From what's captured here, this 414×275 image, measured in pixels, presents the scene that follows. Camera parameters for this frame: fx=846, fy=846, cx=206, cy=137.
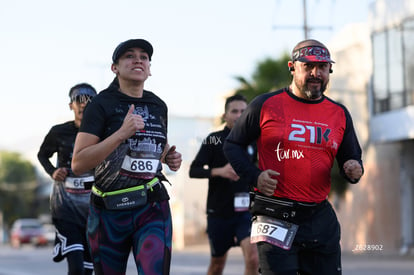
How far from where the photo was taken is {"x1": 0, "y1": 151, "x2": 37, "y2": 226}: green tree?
8038 centimetres

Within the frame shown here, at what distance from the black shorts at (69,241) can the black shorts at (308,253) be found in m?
3.58

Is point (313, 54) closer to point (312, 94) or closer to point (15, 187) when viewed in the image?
point (312, 94)

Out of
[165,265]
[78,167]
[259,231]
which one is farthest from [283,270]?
[78,167]

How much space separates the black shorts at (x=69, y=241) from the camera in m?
8.86

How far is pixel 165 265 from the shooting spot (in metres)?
5.89

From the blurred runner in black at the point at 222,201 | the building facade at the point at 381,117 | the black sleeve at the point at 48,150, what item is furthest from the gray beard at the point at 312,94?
the building facade at the point at 381,117

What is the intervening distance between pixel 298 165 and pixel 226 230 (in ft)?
13.4

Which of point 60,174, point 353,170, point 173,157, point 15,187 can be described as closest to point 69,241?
point 60,174

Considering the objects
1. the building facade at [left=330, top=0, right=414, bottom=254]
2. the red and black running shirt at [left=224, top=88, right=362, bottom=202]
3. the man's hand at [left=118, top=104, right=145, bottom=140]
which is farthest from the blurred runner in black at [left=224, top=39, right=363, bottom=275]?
the building facade at [left=330, top=0, right=414, bottom=254]

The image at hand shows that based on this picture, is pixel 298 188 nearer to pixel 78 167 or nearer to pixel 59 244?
pixel 78 167

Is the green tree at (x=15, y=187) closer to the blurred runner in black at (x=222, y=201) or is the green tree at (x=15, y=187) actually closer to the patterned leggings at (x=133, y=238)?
the blurred runner in black at (x=222, y=201)

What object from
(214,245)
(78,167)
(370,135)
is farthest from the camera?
(370,135)

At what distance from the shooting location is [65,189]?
927 cm

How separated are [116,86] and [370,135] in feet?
81.4
